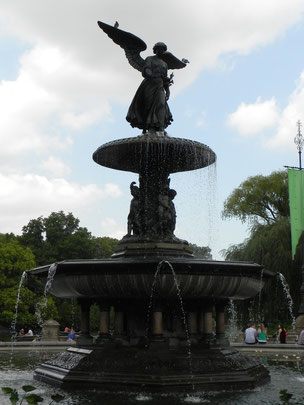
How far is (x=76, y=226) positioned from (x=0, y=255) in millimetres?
10132

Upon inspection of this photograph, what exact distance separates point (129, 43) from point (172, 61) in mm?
1077

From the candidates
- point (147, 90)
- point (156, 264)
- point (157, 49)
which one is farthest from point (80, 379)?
point (157, 49)

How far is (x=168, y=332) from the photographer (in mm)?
10961

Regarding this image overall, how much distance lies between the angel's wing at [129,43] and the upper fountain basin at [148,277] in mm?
5145

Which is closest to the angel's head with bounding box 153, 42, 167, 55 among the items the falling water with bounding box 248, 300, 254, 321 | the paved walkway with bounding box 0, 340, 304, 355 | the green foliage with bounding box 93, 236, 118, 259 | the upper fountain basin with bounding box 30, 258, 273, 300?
the upper fountain basin with bounding box 30, 258, 273, 300

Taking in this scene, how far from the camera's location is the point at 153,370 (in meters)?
9.58

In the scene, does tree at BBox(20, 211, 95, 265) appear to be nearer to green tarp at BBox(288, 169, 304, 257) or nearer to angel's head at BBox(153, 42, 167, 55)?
green tarp at BBox(288, 169, 304, 257)

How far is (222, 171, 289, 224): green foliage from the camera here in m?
41.2

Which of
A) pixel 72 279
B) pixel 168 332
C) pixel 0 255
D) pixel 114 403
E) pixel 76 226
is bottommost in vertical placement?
pixel 114 403

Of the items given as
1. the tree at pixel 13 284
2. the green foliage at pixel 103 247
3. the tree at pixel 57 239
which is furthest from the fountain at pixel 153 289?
the green foliage at pixel 103 247

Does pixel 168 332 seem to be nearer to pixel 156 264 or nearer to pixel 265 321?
pixel 156 264

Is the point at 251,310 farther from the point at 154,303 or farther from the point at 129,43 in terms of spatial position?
the point at 154,303

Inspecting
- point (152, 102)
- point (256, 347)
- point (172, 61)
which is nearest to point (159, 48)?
point (172, 61)

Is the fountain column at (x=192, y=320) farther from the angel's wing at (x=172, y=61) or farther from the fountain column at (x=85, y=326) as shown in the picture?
the angel's wing at (x=172, y=61)
